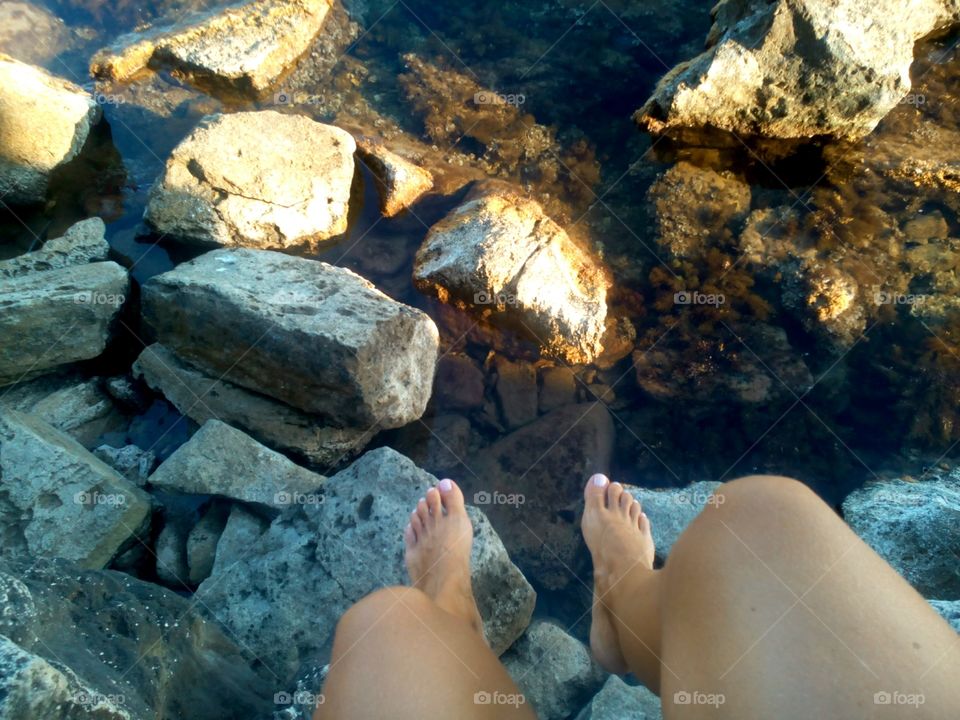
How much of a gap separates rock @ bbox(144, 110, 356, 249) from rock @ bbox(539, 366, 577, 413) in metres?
2.10

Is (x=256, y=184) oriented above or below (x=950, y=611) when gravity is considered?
below

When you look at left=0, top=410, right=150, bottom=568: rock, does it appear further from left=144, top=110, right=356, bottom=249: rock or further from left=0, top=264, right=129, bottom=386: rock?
left=144, top=110, right=356, bottom=249: rock

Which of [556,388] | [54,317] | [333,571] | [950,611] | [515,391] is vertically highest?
[950,611]

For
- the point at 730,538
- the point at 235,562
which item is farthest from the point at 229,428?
Result: the point at 730,538

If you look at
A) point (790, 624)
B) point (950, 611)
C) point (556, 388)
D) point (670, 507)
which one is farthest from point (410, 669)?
point (556, 388)

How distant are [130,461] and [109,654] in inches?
77.8

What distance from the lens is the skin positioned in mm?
1704

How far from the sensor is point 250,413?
4.08 m

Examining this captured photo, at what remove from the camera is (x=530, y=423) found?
4.66 meters

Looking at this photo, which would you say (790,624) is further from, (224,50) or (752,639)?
(224,50)

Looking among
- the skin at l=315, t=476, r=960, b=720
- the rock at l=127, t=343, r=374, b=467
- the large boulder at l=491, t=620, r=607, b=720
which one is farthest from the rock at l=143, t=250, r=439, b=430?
the skin at l=315, t=476, r=960, b=720

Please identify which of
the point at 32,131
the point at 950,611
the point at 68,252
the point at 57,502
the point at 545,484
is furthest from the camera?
the point at 32,131

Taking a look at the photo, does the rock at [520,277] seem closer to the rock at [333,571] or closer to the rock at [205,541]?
the rock at [333,571]

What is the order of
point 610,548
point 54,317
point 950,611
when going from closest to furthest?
point 950,611
point 610,548
point 54,317
